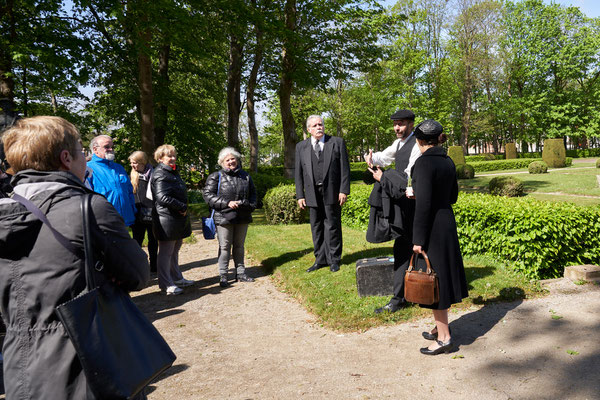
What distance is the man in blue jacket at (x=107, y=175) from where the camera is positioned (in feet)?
18.3

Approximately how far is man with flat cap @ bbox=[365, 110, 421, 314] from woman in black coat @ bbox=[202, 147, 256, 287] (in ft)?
7.80

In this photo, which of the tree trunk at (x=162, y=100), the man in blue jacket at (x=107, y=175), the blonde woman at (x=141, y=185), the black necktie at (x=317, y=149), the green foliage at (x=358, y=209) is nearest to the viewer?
the man in blue jacket at (x=107, y=175)

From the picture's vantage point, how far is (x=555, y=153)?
1297 inches

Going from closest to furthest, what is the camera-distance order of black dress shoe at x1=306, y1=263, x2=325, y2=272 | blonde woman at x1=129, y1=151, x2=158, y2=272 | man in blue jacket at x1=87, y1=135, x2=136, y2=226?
man in blue jacket at x1=87, y1=135, x2=136, y2=226
black dress shoe at x1=306, y1=263, x2=325, y2=272
blonde woman at x1=129, y1=151, x2=158, y2=272

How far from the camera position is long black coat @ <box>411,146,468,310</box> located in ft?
12.3

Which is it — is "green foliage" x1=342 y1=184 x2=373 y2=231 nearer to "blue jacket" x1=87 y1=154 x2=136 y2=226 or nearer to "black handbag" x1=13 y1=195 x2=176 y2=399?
"blue jacket" x1=87 y1=154 x2=136 y2=226

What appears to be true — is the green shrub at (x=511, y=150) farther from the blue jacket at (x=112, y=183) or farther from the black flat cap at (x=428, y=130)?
the blue jacket at (x=112, y=183)

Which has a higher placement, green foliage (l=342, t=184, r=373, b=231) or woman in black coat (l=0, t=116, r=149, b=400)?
woman in black coat (l=0, t=116, r=149, b=400)

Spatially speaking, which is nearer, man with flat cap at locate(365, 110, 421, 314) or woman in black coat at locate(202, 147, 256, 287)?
man with flat cap at locate(365, 110, 421, 314)

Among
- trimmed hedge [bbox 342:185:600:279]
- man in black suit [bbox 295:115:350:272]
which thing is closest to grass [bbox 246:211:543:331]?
trimmed hedge [bbox 342:185:600:279]

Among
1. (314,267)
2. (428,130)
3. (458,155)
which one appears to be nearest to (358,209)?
(314,267)

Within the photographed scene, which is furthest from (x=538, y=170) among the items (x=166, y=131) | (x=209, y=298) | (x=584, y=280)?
(x=209, y=298)

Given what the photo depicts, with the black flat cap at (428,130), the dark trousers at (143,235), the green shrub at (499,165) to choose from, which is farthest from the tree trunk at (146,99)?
the green shrub at (499,165)

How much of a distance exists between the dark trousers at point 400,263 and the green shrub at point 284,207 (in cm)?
708
